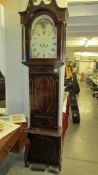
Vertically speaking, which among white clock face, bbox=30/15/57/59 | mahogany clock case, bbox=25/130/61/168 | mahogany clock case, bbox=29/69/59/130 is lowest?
mahogany clock case, bbox=25/130/61/168

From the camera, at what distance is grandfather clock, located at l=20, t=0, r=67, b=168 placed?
6.81 feet

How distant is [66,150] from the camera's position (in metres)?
3.18

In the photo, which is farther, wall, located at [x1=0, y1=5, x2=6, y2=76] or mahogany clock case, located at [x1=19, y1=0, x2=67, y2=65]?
wall, located at [x1=0, y1=5, x2=6, y2=76]

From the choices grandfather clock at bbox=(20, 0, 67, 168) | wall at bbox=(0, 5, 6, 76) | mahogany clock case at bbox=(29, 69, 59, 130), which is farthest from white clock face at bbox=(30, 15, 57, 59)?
wall at bbox=(0, 5, 6, 76)

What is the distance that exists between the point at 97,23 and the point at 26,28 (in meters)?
2.03

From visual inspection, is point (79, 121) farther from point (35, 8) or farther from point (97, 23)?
point (35, 8)

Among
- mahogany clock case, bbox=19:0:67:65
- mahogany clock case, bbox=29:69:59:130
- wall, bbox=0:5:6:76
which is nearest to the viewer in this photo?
mahogany clock case, bbox=19:0:67:65

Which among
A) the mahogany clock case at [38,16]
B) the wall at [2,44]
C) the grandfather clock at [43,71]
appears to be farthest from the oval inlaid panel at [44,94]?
the wall at [2,44]

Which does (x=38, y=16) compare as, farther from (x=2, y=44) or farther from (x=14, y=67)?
(x=14, y=67)

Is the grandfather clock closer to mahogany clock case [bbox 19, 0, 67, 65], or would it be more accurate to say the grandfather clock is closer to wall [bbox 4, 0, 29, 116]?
mahogany clock case [bbox 19, 0, 67, 65]

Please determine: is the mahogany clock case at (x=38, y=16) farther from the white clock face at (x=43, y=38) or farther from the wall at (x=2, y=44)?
the wall at (x=2, y=44)

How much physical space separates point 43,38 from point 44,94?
2.15 ft

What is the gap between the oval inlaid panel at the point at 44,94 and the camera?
2.25 m

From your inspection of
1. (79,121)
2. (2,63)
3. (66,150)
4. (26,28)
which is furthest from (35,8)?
(79,121)
